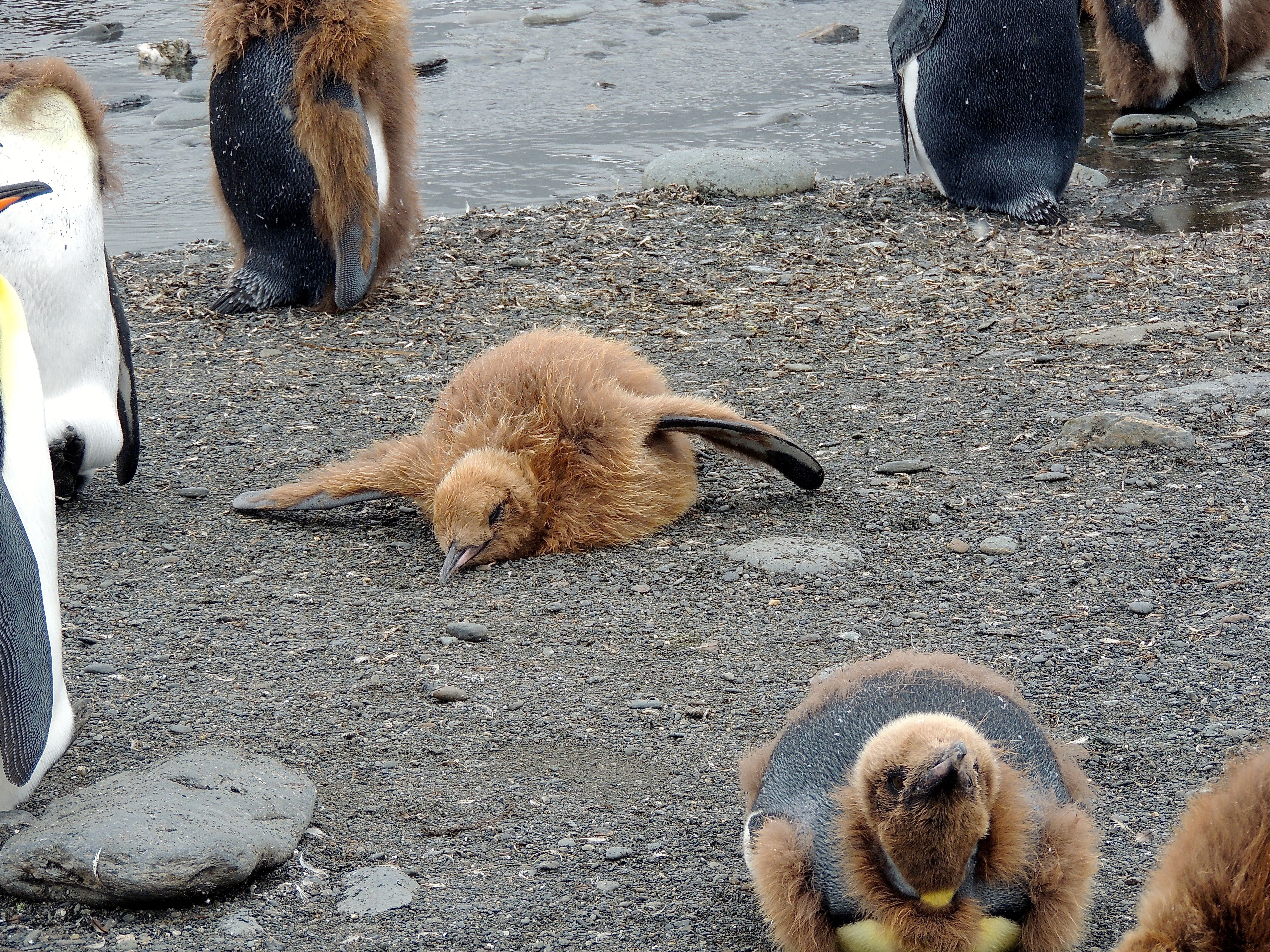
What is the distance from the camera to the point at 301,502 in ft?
11.2

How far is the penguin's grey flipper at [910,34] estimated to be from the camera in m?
6.38

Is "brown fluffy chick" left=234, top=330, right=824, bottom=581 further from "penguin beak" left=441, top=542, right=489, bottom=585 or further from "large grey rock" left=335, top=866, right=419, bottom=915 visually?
"large grey rock" left=335, top=866, right=419, bottom=915

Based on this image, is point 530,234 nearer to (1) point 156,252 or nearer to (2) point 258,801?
(1) point 156,252

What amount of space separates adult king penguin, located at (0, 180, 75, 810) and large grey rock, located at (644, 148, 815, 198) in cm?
416

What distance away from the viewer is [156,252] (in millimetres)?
6281

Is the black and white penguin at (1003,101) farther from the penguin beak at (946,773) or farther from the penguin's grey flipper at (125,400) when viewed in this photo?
the penguin beak at (946,773)

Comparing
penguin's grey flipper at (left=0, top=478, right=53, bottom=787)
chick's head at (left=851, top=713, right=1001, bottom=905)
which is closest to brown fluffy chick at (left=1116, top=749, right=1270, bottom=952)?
chick's head at (left=851, top=713, right=1001, bottom=905)

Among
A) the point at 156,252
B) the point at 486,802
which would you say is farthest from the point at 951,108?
the point at 486,802

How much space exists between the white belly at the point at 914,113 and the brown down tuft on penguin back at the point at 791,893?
16.9ft

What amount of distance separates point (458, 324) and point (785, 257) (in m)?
1.38

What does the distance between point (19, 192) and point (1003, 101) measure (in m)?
4.86

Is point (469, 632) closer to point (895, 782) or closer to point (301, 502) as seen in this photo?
point (301, 502)

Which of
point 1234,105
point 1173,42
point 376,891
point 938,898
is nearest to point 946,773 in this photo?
point 938,898

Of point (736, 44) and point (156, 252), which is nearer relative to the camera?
point (156, 252)
